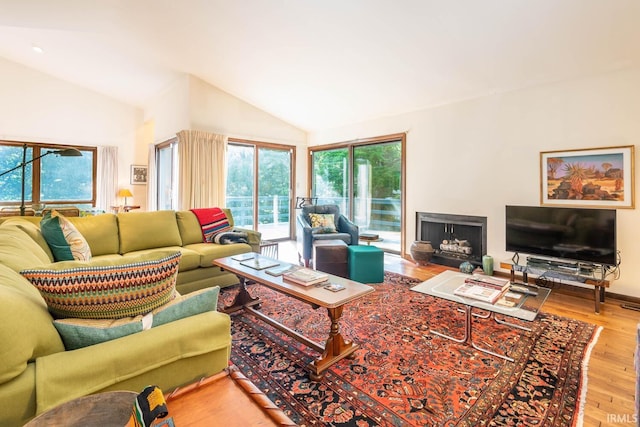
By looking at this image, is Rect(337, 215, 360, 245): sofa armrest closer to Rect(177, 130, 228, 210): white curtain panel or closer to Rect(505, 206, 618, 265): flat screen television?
Result: Rect(505, 206, 618, 265): flat screen television

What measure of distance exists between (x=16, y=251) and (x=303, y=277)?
158 centimetres

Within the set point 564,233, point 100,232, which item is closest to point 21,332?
point 100,232

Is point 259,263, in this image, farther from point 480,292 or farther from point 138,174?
point 138,174

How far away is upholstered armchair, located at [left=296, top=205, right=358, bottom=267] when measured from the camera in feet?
14.8

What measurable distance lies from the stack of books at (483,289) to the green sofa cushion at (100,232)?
3.31 metres

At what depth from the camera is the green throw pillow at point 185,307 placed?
1.21 metres

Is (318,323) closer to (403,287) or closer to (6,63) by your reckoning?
(403,287)

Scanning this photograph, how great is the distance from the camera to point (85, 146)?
6.21 m

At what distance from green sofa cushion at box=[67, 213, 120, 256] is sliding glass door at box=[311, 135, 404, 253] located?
151 inches

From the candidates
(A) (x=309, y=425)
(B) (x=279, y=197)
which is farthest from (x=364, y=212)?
(A) (x=309, y=425)

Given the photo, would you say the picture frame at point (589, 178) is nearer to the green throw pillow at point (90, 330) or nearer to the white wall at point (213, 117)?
the green throw pillow at point (90, 330)

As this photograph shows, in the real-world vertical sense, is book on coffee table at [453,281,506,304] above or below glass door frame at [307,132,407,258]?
below

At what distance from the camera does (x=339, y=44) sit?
136 inches

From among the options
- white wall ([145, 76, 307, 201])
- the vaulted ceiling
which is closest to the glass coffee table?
the vaulted ceiling
